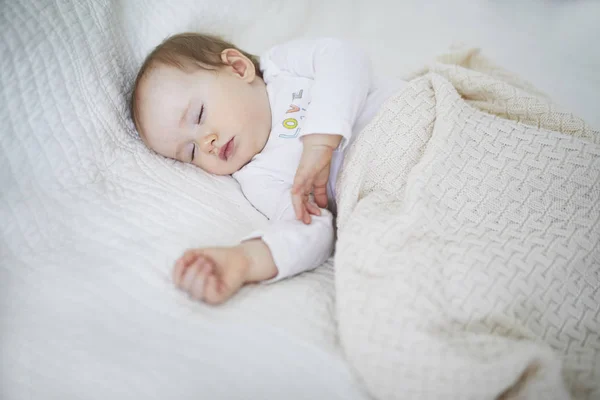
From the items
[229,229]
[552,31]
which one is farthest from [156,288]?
[552,31]

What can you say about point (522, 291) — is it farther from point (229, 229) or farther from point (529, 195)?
point (229, 229)

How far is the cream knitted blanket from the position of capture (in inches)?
23.2

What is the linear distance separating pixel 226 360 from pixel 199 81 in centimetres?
61

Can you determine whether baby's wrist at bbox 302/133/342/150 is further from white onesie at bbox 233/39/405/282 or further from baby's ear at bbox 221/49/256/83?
baby's ear at bbox 221/49/256/83

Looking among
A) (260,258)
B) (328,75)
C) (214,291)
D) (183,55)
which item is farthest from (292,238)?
(183,55)

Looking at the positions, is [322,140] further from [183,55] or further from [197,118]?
[183,55]

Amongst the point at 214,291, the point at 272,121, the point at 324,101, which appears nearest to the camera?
the point at 214,291

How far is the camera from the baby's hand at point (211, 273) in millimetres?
700

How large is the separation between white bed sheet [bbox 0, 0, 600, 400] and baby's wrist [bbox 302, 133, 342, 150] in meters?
0.19

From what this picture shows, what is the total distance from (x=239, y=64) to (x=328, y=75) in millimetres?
258

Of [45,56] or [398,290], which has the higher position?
[45,56]

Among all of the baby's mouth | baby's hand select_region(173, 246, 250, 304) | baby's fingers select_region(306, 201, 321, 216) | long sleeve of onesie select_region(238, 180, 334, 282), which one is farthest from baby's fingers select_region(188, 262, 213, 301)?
the baby's mouth

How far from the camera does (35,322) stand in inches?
26.8

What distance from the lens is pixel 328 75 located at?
3.27 feet
